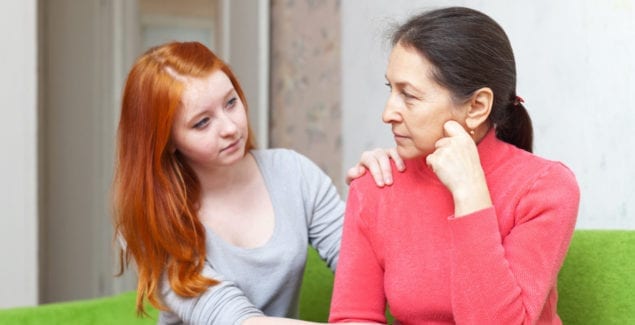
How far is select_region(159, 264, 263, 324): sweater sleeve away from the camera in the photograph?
60.9 inches

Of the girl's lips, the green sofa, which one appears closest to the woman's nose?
the girl's lips

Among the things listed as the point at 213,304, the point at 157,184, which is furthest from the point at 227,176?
the point at 213,304

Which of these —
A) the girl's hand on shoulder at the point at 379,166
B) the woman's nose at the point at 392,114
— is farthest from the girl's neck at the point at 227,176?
the woman's nose at the point at 392,114

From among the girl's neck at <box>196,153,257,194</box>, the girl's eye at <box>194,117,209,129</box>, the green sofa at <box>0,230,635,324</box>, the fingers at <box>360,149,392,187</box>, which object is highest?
the girl's eye at <box>194,117,209,129</box>

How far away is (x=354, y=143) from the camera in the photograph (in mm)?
2779

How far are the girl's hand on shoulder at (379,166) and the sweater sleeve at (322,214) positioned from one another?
26 centimetres

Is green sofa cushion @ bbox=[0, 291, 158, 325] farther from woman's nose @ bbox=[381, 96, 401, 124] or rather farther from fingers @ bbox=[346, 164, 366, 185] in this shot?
woman's nose @ bbox=[381, 96, 401, 124]

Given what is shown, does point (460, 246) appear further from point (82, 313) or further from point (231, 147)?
point (82, 313)

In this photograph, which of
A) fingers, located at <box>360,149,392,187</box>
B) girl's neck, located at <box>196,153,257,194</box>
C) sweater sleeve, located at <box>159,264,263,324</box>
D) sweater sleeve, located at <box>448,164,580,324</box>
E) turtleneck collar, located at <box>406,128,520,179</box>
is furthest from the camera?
girl's neck, located at <box>196,153,257,194</box>

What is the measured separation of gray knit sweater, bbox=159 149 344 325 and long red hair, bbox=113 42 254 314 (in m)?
0.04

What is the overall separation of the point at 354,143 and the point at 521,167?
4.91 ft
